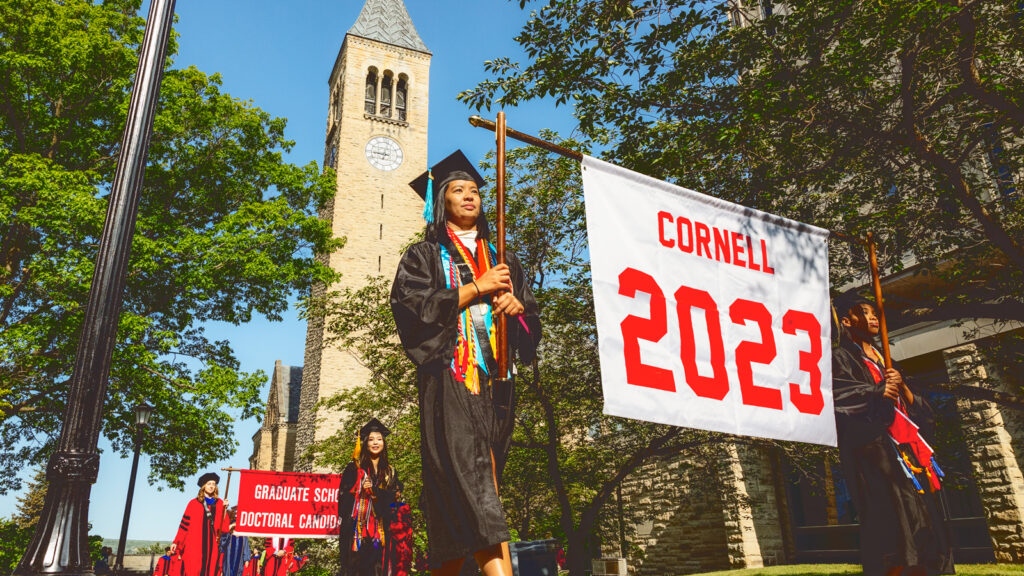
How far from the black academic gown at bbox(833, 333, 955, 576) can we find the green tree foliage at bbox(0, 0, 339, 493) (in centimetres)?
1404

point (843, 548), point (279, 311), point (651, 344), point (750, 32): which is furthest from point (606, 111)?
point (843, 548)

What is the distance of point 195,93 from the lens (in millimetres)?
18609

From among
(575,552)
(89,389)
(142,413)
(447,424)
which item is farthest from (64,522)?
(142,413)

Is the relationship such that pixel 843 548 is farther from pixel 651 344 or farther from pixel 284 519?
pixel 651 344

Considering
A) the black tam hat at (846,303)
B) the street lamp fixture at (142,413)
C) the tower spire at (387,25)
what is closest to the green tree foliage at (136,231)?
the street lamp fixture at (142,413)

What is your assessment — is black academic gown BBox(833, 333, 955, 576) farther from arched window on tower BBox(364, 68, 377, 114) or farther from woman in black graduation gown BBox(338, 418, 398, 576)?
arched window on tower BBox(364, 68, 377, 114)

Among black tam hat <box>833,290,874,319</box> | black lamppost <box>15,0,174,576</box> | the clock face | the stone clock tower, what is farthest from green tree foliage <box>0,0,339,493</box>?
the clock face

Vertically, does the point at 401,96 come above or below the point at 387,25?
below

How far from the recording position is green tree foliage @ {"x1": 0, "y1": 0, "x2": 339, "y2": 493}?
14.3 metres

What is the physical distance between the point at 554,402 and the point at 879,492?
11142mm

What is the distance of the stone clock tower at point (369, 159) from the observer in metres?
37.9

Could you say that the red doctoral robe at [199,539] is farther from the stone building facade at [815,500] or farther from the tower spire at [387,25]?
the tower spire at [387,25]

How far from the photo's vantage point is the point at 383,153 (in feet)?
142

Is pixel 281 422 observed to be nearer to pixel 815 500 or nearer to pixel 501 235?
pixel 815 500
